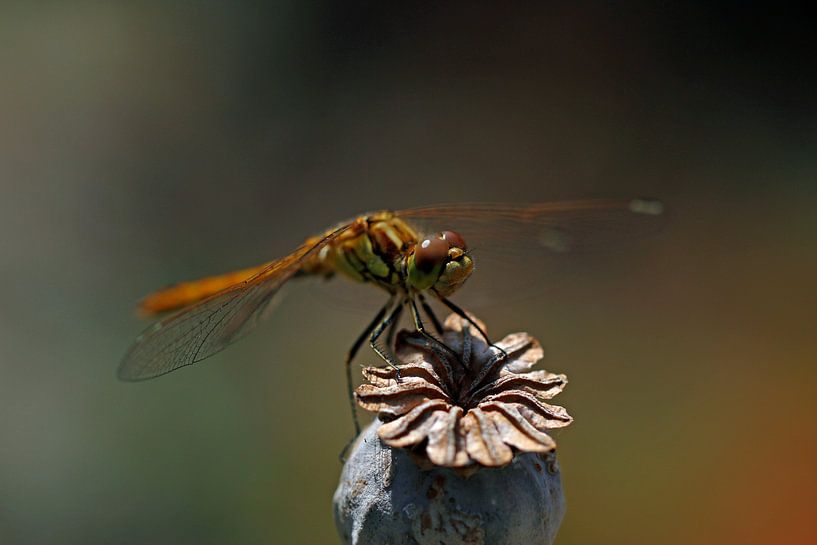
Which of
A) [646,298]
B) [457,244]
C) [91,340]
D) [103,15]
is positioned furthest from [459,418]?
[103,15]

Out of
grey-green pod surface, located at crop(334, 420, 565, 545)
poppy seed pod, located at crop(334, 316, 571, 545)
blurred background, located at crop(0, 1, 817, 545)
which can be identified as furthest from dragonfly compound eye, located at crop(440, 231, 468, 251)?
blurred background, located at crop(0, 1, 817, 545)

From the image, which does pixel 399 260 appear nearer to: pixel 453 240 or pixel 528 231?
pixel 453 240

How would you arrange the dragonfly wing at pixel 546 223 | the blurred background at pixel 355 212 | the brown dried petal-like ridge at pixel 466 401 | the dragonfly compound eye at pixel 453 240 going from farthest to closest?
the blurred background at pixel 355 212, the dragonfly wing at pixel 546 223, the dragonfly compound eye at pixel 453 240, the brown dried petal-like ridge at pixel 466 401

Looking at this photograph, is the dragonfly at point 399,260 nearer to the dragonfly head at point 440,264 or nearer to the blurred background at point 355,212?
the dragonfly head at point 440,264

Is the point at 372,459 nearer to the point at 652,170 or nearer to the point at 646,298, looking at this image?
the point at 646,298

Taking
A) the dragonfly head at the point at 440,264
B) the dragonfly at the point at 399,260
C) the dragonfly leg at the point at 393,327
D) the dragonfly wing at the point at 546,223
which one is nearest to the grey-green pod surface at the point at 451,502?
the dragonfly at the point at 399,260

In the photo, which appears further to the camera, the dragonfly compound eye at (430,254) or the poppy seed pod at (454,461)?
the dragonfly compound eye at (430,254)
